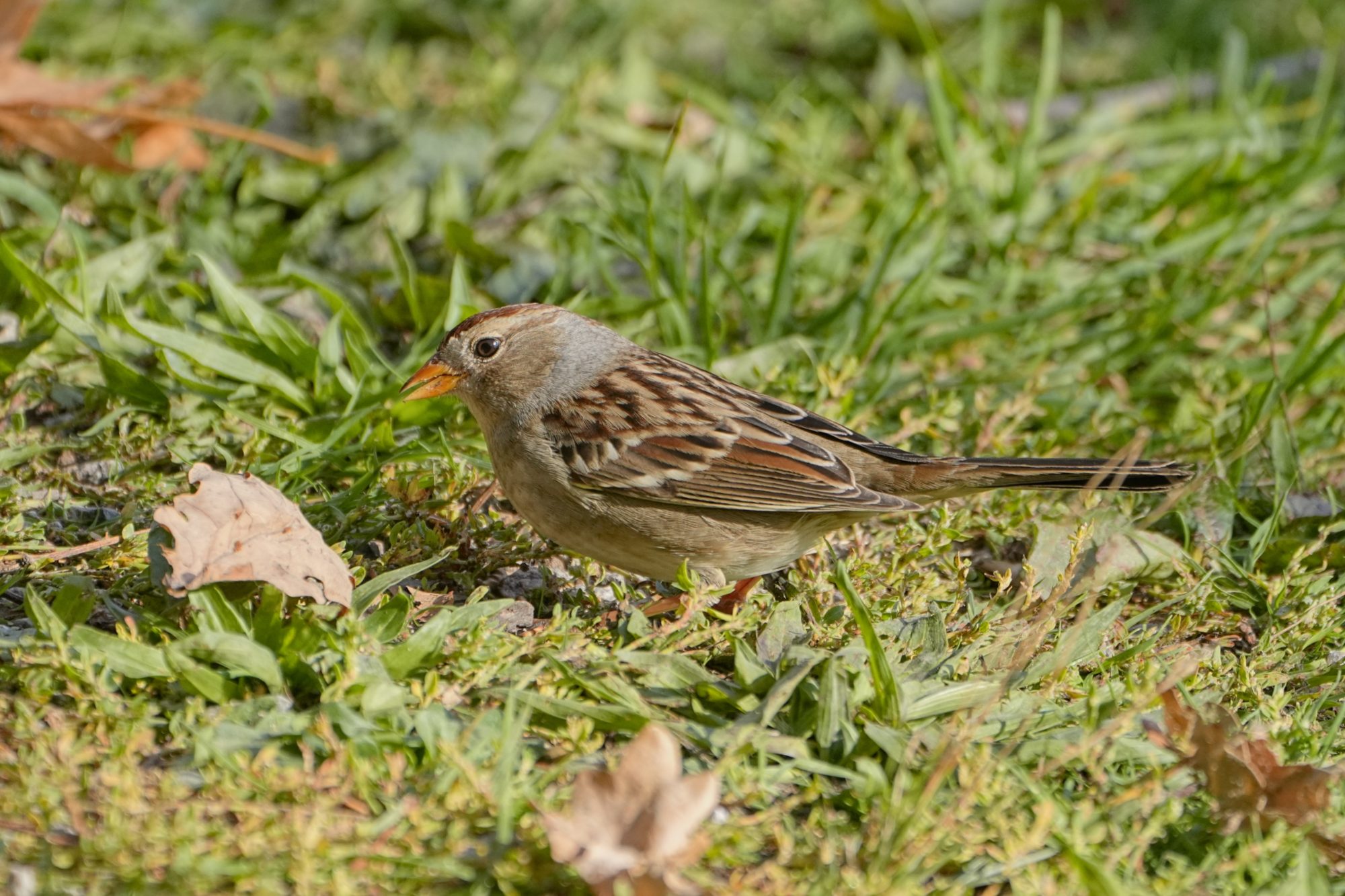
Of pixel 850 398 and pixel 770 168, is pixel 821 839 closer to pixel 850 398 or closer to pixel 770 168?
pixel 850 398

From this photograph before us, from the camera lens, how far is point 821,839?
2.60 meters

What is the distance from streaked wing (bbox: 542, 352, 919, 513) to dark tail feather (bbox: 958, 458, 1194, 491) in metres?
0.25

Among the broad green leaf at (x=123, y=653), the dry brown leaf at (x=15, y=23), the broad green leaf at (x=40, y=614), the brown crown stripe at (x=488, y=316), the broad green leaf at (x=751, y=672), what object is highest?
the dry brown leaf at (x=15, y=23)

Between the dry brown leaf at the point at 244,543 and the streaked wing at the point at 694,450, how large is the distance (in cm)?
74

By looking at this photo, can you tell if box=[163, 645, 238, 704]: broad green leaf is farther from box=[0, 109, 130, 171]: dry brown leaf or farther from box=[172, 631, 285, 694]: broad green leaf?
box=[0, 109, 130, 171]: dry brown leaf

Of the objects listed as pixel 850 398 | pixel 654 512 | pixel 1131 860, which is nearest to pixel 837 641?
pixel 654 512

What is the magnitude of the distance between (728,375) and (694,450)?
2.84 feet

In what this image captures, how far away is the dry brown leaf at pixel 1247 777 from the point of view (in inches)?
101

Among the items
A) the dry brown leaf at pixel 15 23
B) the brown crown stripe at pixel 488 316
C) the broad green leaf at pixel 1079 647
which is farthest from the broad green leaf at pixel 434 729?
the dry brown leaf at pixel 15 23

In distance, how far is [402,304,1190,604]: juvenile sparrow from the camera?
340cm

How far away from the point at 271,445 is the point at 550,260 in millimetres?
1399

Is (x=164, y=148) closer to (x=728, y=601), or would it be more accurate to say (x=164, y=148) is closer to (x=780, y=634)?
(x=728, y=601)

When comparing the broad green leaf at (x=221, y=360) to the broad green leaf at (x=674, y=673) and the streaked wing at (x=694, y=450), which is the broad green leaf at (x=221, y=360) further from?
the broad green leaf at (x=674, y=673)

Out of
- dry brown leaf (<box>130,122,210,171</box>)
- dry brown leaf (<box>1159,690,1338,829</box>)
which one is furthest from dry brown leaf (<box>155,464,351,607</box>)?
dry brown leaf (<box>130,122,210,171</box>)
